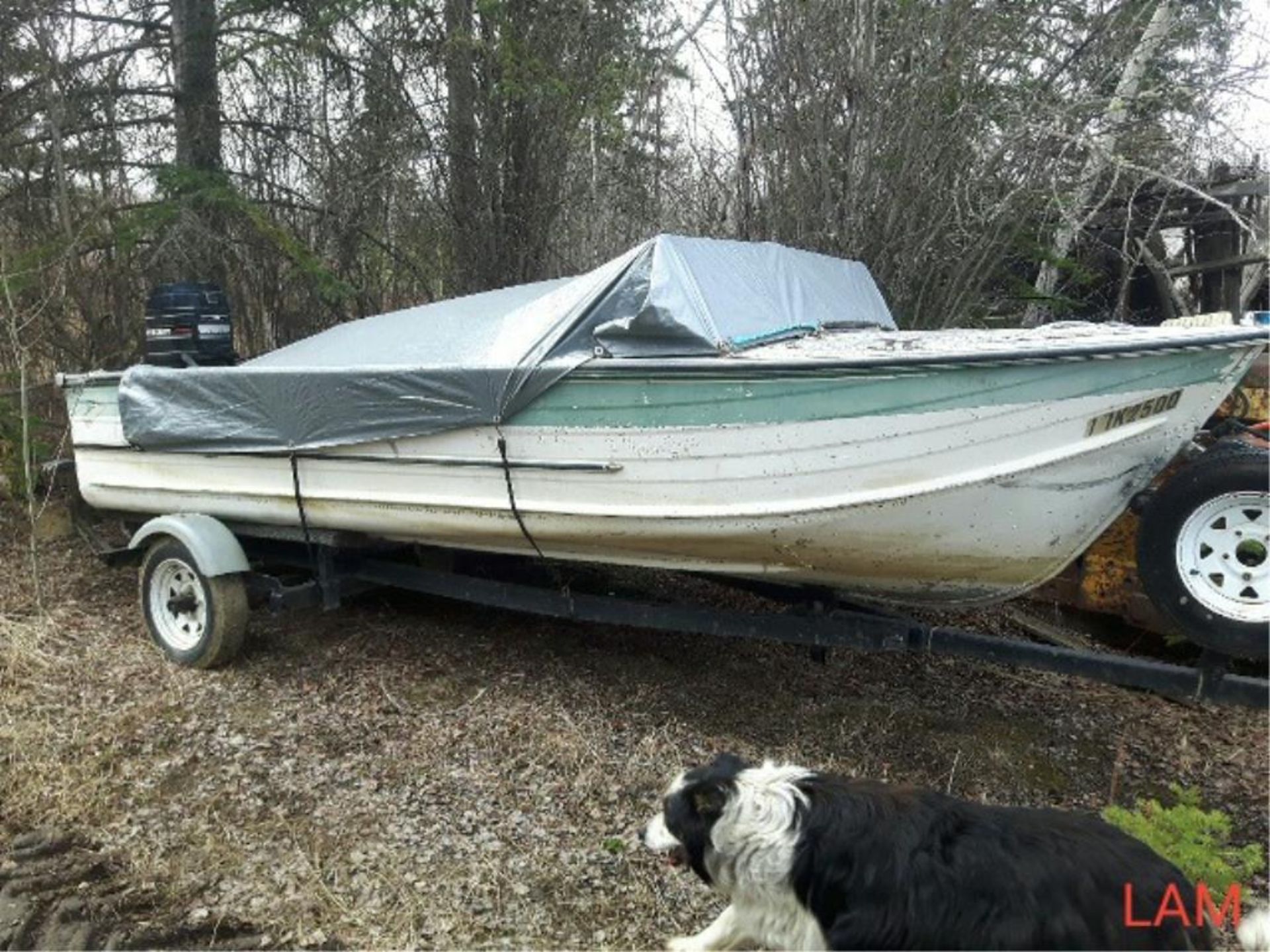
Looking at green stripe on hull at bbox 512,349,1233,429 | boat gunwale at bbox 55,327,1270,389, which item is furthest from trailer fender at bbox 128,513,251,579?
boat gunwale at bbox 55,327,1270,389

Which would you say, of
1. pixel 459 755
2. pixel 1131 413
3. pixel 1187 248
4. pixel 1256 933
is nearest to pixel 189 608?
pixel 459 755

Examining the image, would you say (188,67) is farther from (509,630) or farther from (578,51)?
(509,630)

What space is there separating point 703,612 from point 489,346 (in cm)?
141

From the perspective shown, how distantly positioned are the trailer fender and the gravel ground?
0.52m

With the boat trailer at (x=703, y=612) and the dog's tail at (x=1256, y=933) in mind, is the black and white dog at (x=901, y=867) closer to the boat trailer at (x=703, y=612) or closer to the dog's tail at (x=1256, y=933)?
the dog's tail at (x=1256, y=933)

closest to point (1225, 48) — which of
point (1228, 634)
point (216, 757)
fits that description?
point (1228, 634)

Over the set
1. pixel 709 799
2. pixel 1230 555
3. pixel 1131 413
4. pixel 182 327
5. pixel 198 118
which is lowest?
pixel 709 799

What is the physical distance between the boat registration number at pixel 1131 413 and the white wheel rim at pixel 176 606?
4077mm

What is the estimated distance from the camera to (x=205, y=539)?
4.70m

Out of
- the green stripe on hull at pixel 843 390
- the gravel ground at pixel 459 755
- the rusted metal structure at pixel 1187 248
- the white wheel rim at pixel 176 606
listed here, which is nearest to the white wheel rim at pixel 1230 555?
the green stripe on hull at pixel 843 390

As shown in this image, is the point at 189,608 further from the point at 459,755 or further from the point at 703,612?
the point at 703,612

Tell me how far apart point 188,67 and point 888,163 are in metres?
5.98

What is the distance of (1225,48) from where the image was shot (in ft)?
24.4

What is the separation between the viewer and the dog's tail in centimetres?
242
